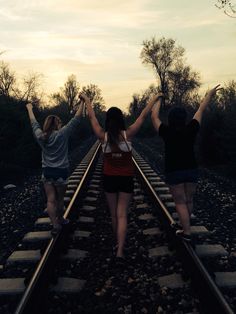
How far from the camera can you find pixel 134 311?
4.15m

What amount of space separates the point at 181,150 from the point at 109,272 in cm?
170

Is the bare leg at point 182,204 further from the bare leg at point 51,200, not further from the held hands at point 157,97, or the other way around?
the bare leg at point 51,200

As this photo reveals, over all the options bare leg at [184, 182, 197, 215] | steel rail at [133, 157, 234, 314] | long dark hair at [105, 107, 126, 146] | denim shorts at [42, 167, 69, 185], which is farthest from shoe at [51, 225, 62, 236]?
bare leg at [184, 182, 197, 215]

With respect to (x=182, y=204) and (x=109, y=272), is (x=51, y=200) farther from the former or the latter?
(x=182, y=204)

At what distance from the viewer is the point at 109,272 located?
5137 millimetres

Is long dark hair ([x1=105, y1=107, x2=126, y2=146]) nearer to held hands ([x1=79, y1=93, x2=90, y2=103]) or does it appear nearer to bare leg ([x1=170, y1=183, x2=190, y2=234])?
held hands ([x1=79, y1=93, x2=90, y2=103])

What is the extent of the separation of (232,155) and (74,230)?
7.13 meters

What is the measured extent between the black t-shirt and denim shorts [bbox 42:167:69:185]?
149cm

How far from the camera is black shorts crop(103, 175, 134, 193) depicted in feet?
17.3

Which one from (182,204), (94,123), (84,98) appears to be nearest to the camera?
(94,123)

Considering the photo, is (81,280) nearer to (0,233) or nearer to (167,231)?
(167,231)

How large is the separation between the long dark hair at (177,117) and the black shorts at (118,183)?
2.72ft

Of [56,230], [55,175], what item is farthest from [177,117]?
[56,230]

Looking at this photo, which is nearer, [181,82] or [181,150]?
[181,150]
